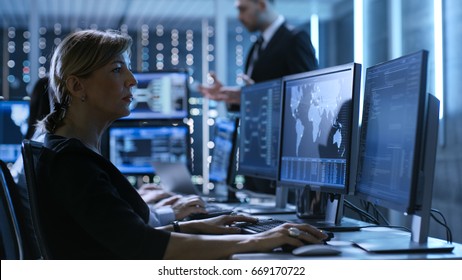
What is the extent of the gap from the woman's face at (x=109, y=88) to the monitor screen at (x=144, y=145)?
2.00m

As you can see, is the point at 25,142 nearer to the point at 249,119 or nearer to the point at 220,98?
the point at 249,119

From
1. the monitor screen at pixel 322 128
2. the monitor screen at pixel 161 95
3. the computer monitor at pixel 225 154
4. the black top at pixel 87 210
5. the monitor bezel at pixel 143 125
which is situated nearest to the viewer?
the black top at pixel 87 210

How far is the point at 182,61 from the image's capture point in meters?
7.29

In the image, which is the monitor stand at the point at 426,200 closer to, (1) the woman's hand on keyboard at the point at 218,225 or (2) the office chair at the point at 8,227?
(1) the woman's hand on keyboard at the point at 218,225

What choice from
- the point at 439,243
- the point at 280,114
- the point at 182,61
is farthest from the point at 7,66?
the point at 439,243

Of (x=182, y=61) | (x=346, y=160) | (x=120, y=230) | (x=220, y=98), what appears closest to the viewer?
(x=120, y=230)

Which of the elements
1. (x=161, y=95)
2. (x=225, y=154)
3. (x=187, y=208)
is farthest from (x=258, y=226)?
(x=161, y=95)

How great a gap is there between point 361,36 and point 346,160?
401 centimetres

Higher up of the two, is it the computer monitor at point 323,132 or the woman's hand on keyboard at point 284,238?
the computer monitor at point 323,132

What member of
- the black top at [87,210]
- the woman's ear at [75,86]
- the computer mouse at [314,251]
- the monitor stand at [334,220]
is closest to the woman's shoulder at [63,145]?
the black top at [87,210]

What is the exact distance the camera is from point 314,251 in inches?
59.7

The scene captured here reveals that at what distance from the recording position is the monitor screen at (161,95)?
4.01m
